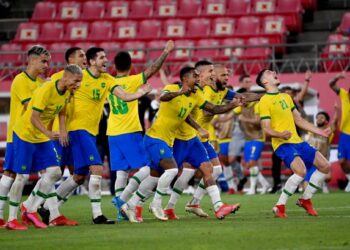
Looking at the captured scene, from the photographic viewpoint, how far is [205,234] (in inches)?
473

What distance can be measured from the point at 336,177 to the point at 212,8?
8.12 meters

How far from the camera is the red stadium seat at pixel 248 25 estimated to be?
1212 inches

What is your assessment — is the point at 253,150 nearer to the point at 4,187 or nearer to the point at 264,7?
the point at 264,7

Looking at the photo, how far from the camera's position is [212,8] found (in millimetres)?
32250

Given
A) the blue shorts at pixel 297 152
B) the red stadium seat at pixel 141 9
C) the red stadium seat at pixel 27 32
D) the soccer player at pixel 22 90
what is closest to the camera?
the soccer player at pixel 22 90

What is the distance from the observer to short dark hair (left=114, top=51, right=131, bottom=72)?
50.6 feet

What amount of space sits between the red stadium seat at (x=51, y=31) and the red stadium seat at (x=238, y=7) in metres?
5.50

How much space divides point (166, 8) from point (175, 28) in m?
1.55

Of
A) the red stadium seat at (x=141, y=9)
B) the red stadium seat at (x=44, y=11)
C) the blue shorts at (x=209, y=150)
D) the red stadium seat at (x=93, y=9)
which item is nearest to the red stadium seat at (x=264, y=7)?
the red stadium seat at (x=141, y=9)

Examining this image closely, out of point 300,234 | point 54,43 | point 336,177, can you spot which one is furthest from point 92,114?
point 54,43

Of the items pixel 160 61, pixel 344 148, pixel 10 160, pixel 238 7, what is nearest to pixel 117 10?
pixel 238 7

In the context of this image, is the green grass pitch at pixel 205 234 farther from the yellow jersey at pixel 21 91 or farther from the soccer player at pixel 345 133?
the soccer player at pixel 345 133

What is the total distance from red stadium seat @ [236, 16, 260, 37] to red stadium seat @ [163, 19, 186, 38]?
67.9 inches

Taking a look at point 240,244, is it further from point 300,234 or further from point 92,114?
point 92,114
